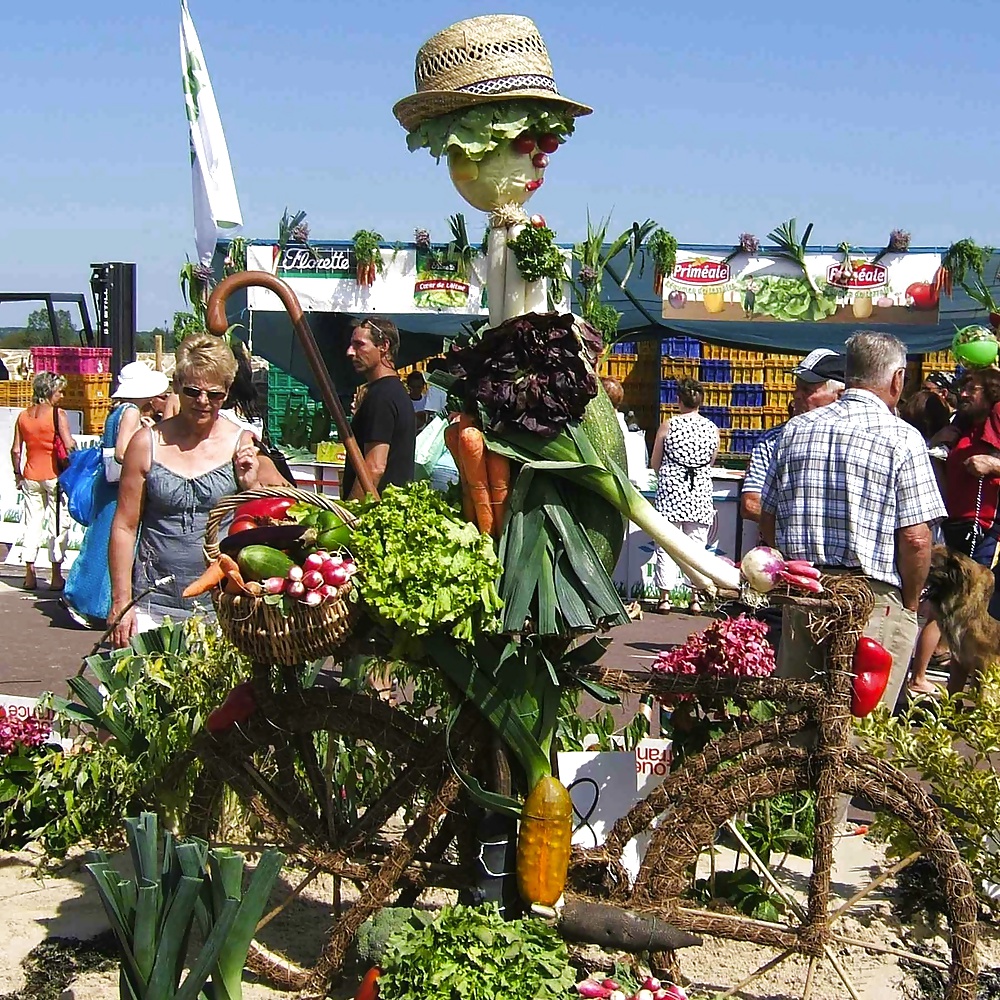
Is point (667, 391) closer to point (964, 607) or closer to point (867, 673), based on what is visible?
point (964, 607)

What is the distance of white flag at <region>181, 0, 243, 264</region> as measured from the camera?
10.4 metres

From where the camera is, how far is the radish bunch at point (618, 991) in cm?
283

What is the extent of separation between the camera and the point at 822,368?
6031 millimetres

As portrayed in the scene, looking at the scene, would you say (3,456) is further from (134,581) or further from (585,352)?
(585,352)

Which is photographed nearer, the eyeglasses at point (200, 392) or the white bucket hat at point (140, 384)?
the eyeglasses at point (200, 392)

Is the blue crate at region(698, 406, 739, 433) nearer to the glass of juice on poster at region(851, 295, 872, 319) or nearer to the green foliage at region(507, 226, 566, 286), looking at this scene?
the glass of juice on poster at region(851, 295, 872, 319)

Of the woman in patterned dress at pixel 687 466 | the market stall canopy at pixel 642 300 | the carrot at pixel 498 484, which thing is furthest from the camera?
the market stall canopy at pixel 642 300

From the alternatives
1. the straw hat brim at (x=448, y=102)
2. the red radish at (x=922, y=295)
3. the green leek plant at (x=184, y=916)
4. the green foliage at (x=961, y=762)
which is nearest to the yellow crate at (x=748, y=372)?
the red radish at (x=922, y=295)

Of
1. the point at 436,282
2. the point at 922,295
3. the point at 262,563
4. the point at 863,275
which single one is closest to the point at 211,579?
the point at 262,563

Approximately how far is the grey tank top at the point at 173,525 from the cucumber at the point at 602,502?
1.69 meters

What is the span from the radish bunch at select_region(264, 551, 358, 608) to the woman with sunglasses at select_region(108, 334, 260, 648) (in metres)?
1.47

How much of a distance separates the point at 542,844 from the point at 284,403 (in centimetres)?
1128

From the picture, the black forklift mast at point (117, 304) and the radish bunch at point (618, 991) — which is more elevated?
the black forklift mast at point (117, 304)

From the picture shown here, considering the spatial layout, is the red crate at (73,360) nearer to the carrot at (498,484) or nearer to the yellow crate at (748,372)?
the yellow crate at (748,372)
